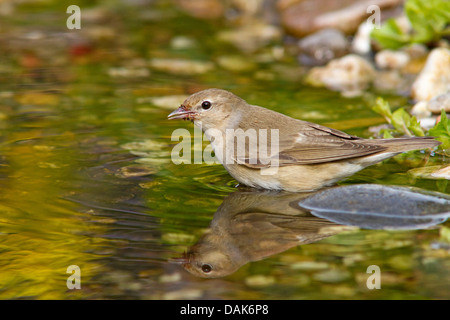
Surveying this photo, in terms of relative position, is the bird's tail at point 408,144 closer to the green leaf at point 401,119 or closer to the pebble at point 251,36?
the green leaf at point 401,119

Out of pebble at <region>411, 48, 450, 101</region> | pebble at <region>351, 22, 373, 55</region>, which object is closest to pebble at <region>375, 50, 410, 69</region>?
pebble at <region>351, 22, 373, 55</region>

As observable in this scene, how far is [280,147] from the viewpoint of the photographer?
6.03 metres

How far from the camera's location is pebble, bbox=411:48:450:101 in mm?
8227

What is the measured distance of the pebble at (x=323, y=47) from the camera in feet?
35.2

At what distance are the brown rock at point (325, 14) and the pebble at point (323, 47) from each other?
0.65 feet

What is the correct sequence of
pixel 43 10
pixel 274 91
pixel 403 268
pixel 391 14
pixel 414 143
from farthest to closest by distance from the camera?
pixel 43 10 → pixel 391 14 → pixel 274 91 → pixel 414 143 → pixel 403 268

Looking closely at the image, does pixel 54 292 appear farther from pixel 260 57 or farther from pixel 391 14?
pixel 391 14

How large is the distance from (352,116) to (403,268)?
12.7 feet

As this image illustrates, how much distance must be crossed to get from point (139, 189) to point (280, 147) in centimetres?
132

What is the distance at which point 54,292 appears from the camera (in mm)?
4203

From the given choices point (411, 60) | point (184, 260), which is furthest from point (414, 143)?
point (411, 60)

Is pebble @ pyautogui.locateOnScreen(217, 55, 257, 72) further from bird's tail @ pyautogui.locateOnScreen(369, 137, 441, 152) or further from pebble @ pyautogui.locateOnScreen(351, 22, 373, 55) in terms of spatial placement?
bird's tail @ pyautogui.locateOnScreen(369, 137, 441, 152)

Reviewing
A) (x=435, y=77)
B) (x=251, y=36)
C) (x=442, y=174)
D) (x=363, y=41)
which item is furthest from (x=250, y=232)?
(x=251, y=36)

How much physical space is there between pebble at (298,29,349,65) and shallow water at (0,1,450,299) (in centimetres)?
55
